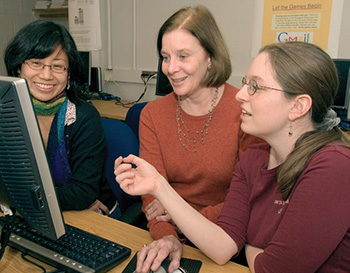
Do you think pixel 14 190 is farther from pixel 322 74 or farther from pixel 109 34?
pixel 109 34

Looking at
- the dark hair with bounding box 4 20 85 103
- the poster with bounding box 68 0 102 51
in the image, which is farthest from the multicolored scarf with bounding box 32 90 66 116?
the poster with bounding box 68 0 102 51

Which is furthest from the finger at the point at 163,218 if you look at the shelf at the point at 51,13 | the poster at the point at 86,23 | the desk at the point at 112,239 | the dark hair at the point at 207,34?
the shelf at the point at 51,13

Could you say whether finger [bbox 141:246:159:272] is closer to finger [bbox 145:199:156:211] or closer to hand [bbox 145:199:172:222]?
hand [bbox 145:199:172:222]

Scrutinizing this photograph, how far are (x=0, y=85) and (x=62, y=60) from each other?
73 centimetres

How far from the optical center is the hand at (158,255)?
81 cm

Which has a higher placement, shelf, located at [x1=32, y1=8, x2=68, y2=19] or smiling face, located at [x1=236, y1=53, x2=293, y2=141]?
shelf, located at [x1=32, y1=8, x2=68, y2=19]

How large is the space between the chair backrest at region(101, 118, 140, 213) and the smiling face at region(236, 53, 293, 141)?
2.02 ft

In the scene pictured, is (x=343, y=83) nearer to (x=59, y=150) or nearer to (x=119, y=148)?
(x=119, y=148)

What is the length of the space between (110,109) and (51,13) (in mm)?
1825

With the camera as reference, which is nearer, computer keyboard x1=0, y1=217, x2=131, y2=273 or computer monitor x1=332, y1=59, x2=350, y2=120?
computer keyboard x1=0, y1=217, x2=131, y2=273

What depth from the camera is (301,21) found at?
252cm

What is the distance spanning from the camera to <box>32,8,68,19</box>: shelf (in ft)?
12.3

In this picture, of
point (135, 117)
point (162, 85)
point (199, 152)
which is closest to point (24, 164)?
point (199, 152)

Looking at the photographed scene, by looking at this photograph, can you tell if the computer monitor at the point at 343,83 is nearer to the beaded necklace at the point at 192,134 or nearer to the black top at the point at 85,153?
the beaded necklace at the point at 192,134
